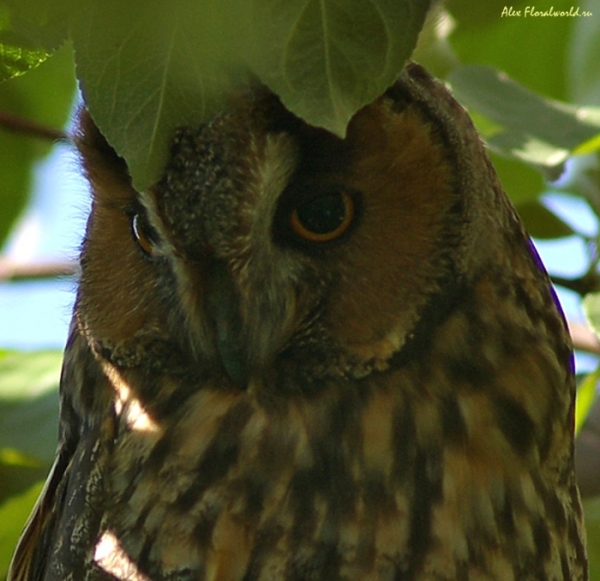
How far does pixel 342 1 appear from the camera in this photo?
1.28 meters

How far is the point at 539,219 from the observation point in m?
2.57

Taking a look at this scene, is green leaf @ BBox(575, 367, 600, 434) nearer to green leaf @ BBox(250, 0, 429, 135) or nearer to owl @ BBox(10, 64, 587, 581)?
owl @ BBox(10, 64, 587, 581)

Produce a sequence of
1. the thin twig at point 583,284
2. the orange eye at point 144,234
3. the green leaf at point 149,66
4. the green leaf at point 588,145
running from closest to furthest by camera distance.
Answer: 1. the green leaf at point 149,66
2. the orange eye at point 144,234
3. the green leaf at point 588,145
4. the thin twig at point 583,284

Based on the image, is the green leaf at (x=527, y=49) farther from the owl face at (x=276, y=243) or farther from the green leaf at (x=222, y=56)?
the green leaf at (x=222, y=56)

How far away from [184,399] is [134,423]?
104mm

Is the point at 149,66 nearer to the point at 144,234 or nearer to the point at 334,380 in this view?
the point at 144,234

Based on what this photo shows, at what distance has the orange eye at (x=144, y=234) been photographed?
181 cm

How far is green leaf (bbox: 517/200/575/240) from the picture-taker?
2.56 metres

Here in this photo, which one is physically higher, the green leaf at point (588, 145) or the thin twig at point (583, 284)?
the green leaf at point (588, 145)

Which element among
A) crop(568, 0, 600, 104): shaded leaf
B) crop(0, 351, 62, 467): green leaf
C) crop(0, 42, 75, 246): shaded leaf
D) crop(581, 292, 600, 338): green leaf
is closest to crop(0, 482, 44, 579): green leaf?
crop(0, 351, 62, 467): green leaf

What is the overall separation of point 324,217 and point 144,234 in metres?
0.28

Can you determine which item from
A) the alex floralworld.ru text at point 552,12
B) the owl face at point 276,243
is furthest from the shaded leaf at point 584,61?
the owl face at point 276,243

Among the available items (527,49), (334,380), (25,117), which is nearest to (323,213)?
(334,380)

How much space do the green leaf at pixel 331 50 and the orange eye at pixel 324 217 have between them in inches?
20.7
